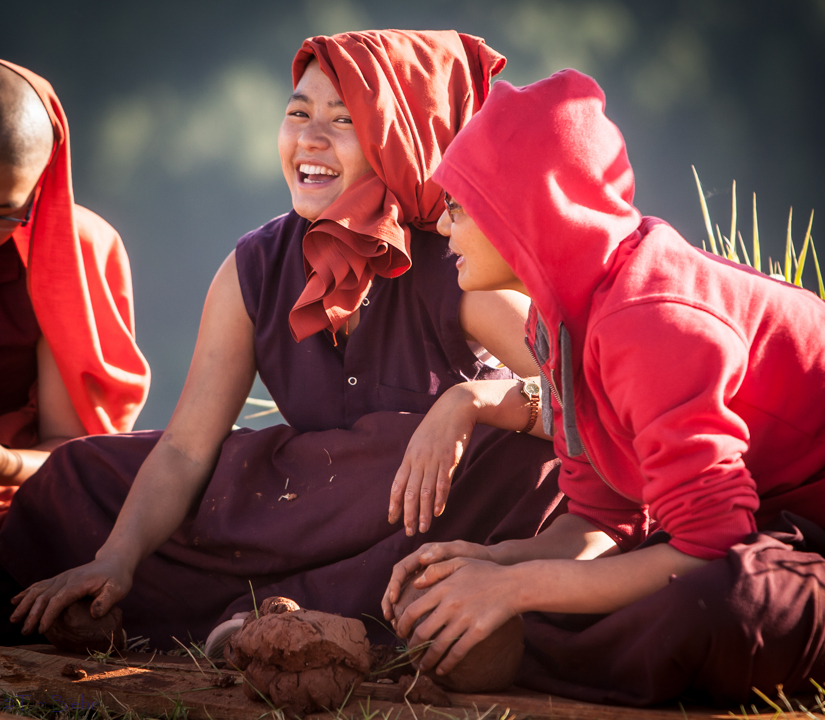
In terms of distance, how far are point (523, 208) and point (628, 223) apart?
24cm

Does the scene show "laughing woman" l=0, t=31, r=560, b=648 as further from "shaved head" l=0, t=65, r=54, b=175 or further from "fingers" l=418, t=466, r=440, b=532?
"shaved head" l=0, t=65, r=54, b=175

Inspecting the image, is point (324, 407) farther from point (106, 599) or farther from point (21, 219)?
point (21, 219)

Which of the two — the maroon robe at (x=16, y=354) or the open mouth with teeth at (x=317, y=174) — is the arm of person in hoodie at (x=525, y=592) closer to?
the open mouth with teeth at (x=317, y=174)

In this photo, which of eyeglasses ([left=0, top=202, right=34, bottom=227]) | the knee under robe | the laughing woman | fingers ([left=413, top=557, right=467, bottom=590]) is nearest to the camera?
the knee under robe

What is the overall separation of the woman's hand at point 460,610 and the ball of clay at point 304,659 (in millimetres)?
127

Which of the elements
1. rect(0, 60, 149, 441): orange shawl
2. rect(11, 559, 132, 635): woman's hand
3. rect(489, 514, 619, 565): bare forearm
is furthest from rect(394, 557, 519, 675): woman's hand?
rect(0, 60, 149, 441): orange shawl

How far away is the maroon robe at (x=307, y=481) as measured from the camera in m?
2.27

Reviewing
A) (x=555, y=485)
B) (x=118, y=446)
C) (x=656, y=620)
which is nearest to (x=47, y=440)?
(x=118, y=446)

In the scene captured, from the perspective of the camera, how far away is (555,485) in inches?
88.0

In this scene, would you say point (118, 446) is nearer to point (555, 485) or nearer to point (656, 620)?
point (555, 485)

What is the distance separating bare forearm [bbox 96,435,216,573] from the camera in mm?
2289

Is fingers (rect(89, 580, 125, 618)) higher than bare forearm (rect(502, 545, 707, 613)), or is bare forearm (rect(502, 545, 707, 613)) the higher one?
bare forearm (rect(502, 545, 707, 613))

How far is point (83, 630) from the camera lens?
206 centimetres

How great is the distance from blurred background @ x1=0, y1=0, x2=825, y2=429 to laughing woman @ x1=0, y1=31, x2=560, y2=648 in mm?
3499
